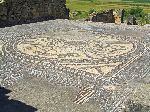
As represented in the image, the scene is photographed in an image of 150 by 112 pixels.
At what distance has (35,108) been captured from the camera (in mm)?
6738

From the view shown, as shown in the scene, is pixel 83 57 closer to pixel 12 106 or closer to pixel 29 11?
pixel 12 106

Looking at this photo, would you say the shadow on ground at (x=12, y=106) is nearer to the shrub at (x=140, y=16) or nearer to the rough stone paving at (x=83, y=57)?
the rough stone paving at (x=83, y=57)

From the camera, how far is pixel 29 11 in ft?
51.7

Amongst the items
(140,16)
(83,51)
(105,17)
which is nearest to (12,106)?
(83,51)

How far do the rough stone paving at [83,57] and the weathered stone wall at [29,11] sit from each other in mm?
1876

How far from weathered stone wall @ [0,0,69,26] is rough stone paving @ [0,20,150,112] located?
188 centimetres

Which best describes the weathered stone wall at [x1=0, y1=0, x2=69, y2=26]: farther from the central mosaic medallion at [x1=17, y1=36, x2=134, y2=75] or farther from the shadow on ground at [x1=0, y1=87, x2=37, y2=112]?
the shadow on ground at [x1=0, y1=87, x2=37, y2=112]

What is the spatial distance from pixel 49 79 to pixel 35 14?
27.0 ft

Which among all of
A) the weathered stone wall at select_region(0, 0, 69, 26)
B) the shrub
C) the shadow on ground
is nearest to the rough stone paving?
the shadow on ground

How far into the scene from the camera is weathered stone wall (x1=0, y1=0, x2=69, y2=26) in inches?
586

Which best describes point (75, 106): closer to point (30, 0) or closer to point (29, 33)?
point (29, 33)

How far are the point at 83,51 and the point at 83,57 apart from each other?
2.05 ft

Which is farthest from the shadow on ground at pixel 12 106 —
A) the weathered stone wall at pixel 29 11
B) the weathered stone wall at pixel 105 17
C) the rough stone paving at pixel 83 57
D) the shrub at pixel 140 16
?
the shrub at pixel 140 16

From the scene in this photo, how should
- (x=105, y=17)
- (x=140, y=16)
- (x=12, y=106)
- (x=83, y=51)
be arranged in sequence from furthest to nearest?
(x=140, y=16), (x=105, y=17), (x=83, y=51), (x=12, y=106)
